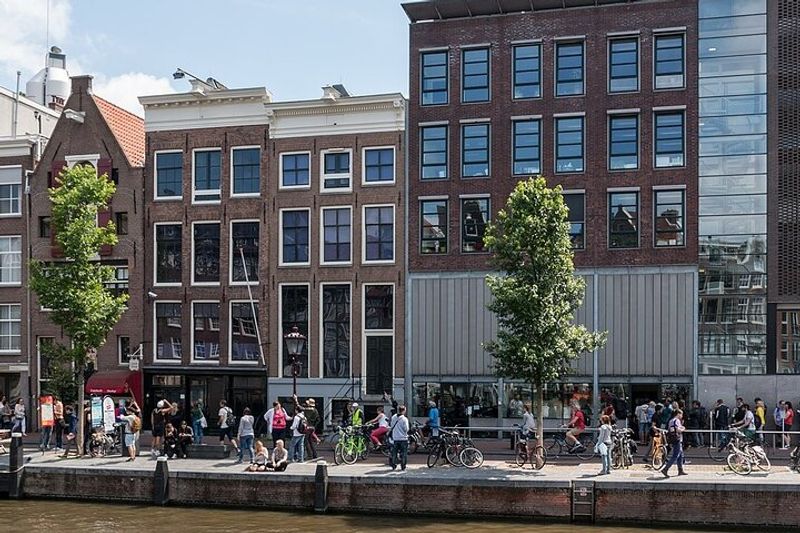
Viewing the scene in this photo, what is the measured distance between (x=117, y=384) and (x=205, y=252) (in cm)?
680

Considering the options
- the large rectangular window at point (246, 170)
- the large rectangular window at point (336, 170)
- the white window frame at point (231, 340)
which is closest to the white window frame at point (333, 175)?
the large rectangular window at point (336, 170)

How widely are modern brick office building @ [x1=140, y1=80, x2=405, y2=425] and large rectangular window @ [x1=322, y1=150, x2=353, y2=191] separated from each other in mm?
60

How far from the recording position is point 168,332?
1716 inches

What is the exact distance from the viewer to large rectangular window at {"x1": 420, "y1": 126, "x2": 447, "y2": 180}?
135ft

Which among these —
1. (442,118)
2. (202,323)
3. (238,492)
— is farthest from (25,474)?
(442,118)

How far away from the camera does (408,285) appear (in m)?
40.9

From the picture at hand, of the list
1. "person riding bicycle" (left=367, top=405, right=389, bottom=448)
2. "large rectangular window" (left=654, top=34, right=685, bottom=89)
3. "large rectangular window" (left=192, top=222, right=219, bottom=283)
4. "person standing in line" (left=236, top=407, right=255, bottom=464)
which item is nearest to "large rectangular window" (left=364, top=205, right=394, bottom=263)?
"large rectangular window" (left=192, top=222, right=219, bottom=283)

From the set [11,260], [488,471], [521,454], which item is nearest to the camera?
[488,471]

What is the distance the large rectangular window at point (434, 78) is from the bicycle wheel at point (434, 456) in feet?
55.0

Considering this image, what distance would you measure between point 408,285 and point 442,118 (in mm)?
7077

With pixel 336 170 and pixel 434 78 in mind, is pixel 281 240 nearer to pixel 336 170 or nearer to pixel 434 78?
pixel 336 170

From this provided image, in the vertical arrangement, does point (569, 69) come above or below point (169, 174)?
above

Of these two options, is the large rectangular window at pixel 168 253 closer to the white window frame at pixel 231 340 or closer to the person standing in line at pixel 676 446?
the white window frame at pixel 231 340

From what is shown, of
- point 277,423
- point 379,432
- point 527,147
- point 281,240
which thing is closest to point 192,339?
point 281,240
